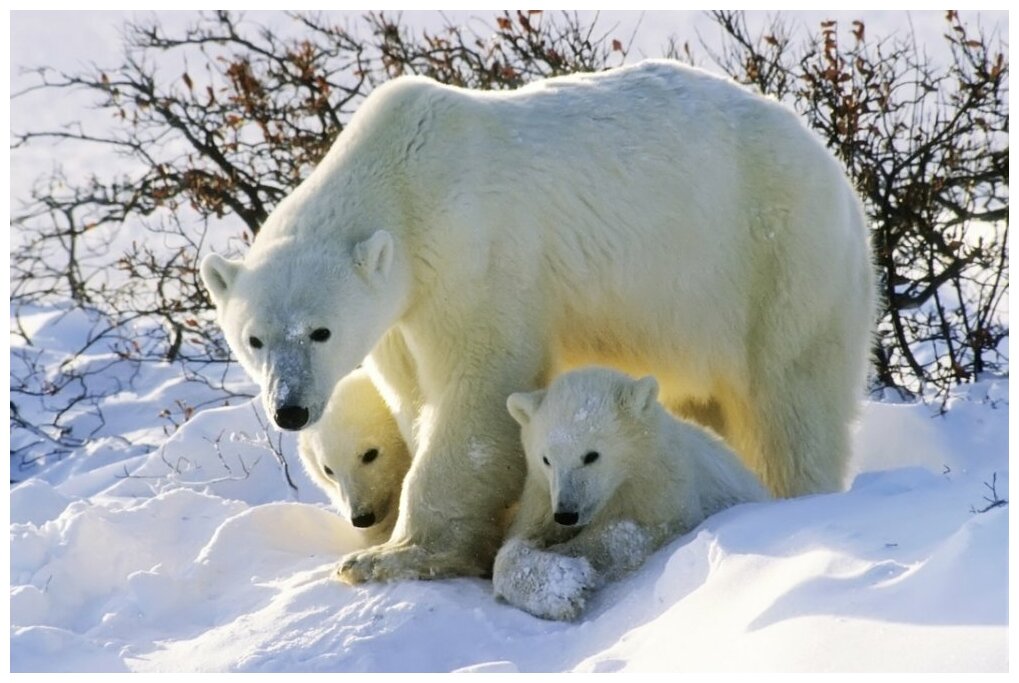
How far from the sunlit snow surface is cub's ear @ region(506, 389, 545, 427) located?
1.96 ft

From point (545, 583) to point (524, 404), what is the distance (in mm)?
668

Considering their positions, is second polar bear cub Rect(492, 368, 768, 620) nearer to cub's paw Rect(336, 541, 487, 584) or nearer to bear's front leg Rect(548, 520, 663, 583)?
bear's front leg Rect(548, 520, 663, 583)

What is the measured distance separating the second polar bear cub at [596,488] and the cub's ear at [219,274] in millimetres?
1035

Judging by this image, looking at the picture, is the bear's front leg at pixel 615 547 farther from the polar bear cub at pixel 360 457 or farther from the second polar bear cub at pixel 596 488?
the polar bear cub at pixel 360 457

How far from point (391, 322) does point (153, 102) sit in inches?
155

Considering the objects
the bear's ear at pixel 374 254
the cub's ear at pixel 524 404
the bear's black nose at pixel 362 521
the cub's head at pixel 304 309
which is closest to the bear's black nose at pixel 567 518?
the cub's ear at pixel 524 404

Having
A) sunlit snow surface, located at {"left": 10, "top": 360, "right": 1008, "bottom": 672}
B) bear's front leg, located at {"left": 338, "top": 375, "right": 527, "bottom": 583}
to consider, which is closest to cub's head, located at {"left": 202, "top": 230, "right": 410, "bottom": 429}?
bear's front leg, located at {"left": 338, "top": 375, "right": 527, "bottom": 583}

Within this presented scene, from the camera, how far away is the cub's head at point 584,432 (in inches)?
174

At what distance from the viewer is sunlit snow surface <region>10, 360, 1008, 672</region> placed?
3.09m

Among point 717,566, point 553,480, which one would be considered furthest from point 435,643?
point 717,566

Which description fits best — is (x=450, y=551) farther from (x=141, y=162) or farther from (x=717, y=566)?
(x=141, y=162)

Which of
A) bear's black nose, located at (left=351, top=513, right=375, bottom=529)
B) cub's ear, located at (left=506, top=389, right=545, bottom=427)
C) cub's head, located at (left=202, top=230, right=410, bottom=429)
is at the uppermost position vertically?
cub's head, located at (left=202, top=230, right=410, bottom=429)

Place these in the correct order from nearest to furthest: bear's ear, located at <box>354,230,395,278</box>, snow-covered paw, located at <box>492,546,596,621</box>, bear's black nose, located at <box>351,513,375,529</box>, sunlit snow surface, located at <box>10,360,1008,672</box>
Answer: sunlit snow surface, located at <box>10,360,1008,672</box>, snow-covered paw, located at <box>492,546,596,621</box>, bear's ear, located at <box>354,230,395,278</box>, bear's black nose, located at <box>351,513,375,529</box>

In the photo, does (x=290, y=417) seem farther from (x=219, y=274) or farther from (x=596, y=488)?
(x=596, y=488)
